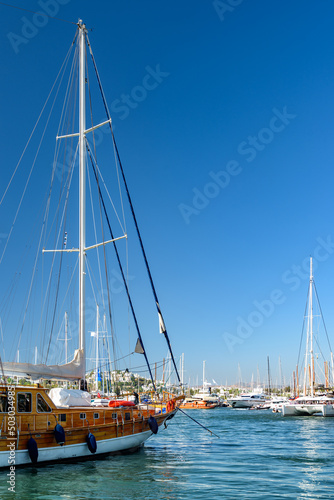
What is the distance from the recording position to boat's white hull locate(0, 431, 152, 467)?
779 inches

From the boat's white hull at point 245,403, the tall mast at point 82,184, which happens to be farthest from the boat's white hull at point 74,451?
the boat's white hull at point 245,403

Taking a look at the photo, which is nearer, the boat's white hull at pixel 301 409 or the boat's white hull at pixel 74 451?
the boat's white hull at pixel 74 451

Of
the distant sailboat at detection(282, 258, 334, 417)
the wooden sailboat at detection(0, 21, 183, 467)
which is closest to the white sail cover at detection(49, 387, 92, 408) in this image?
the wooden sailboat at detection(0, 21, 183, 467)

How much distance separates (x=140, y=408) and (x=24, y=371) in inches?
343

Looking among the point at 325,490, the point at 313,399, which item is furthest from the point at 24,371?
the point at 313,399

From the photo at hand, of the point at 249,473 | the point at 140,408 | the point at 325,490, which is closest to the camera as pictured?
the point at 325,490

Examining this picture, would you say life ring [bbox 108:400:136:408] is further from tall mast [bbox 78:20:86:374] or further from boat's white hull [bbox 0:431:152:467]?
tall mast [bbox 78:20:86:374]

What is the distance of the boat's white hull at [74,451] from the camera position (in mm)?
19797

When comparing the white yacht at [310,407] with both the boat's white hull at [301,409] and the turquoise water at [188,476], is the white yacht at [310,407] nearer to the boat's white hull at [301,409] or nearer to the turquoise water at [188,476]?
the boat's white hull at [301,409]

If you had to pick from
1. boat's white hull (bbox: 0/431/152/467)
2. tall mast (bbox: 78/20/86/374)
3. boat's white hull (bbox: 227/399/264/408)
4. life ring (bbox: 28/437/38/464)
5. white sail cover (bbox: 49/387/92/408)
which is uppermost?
tall mast (bbox: 78/20/86/374)

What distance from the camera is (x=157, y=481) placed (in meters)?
19.4

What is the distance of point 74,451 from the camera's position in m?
22.3

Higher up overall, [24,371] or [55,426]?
[24,371]

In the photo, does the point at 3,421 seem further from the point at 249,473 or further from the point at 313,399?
the point at 313,399
